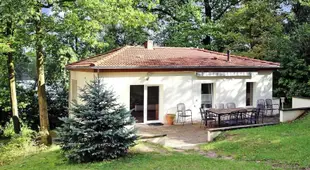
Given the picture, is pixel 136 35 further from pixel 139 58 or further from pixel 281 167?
pixel 281 167

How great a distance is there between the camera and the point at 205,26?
30.1 meters

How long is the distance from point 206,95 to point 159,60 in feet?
12.6

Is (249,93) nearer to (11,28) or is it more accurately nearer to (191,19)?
(191,19)

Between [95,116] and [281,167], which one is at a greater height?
[95,116]

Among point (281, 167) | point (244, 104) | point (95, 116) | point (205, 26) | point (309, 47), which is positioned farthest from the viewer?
point (205, 26)

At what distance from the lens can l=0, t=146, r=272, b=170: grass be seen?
9844 mm

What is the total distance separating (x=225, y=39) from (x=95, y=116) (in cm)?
2194

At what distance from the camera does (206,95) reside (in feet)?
66.0

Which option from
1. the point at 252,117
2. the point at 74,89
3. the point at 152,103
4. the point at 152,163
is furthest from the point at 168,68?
the point at 152,163

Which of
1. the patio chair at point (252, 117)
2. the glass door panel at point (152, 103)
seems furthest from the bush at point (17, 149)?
the patio chair at point (252, 117)

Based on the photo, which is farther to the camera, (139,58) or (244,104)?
(244,104)

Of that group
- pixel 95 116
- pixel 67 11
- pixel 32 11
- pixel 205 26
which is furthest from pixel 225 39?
pixel 95 116

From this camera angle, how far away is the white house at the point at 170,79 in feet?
56.6

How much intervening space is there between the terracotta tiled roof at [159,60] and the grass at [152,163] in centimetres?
562
